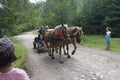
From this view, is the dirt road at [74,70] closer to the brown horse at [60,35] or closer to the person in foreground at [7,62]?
the brown horse at [60,35]

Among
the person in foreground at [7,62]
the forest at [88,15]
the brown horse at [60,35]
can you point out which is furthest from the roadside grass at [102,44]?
the person in foreground at [7,62]

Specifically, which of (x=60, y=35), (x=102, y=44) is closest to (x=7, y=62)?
(x=60, y=35)

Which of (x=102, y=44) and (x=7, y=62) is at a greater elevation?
(x=7, y=62)

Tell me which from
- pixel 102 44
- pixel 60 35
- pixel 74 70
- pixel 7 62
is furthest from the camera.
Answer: pixel 102 44

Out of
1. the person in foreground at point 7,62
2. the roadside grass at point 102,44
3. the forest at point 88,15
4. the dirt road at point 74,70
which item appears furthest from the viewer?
the forest at point 88,15

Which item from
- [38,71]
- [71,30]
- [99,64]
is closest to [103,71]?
[99,64]

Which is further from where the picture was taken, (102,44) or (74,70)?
(102,44)

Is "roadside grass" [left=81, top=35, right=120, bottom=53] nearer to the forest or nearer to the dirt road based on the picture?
the forest

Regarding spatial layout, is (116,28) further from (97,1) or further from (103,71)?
(103,71)

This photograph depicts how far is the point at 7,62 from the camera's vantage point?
2.51 meters

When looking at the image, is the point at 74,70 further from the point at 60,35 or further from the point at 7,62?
the point at 7,62

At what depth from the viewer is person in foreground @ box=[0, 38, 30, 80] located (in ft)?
8.07

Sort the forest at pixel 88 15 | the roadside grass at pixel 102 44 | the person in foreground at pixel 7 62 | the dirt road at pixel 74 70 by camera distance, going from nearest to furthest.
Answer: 1. the person in foreground at pixel 7 62
2. the dirt road at pixel 74 70
3. the roadside grass at pixel 102 44
4. the forest at pixel 88 15

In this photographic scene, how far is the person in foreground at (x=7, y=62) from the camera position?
2459 millimetres
